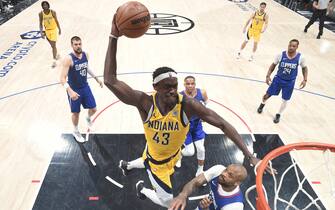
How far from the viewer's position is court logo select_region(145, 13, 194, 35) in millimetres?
10883

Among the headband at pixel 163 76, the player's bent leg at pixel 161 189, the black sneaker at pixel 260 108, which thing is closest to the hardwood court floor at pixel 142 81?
the black sneaker at pixel 260 108

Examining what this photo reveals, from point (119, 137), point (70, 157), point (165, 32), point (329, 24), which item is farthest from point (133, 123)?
point (329, 24)

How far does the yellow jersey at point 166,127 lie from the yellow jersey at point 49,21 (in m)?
6.01

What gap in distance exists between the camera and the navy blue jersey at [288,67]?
520 centimetres

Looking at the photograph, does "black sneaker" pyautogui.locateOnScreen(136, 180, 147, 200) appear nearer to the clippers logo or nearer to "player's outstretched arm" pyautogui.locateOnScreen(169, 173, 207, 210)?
"player's outstretched arm" pyautogui.locateOnScreen(169, 173, 207, 210)

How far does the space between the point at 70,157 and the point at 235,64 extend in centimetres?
551

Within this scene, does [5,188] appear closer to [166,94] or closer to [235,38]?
[166,94]

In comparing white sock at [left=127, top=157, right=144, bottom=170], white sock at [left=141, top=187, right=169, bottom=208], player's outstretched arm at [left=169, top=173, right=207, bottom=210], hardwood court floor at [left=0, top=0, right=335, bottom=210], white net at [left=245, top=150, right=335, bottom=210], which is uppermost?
player's outstretched arm at [left=169, top=173, right=207, bottom=210]

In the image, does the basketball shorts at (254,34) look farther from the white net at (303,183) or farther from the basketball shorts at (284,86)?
the white net at (303,183)

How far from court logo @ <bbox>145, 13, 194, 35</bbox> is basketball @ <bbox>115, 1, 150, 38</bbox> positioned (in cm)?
798

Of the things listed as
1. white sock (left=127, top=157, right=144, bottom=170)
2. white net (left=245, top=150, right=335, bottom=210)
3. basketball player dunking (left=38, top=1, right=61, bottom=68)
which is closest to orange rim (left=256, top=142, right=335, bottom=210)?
white net (left=245, top=150, right=335, bottom=210)

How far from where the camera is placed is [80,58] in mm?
4523

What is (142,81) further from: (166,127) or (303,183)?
(166,127)

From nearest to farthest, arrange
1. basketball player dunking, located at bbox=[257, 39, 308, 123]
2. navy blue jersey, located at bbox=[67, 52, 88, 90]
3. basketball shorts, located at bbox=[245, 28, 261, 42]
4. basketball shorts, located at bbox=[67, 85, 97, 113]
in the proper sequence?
navy blue jersey, located at bbox=[67, 52, 88, 90] → basketball shorts, located at bbox=[67, 85, 97, 113] → basketball player dunking, located at bbox=[257, 39, 308, 123] → basketball shorts, located at bbox=[245, 28, 261, 42]
